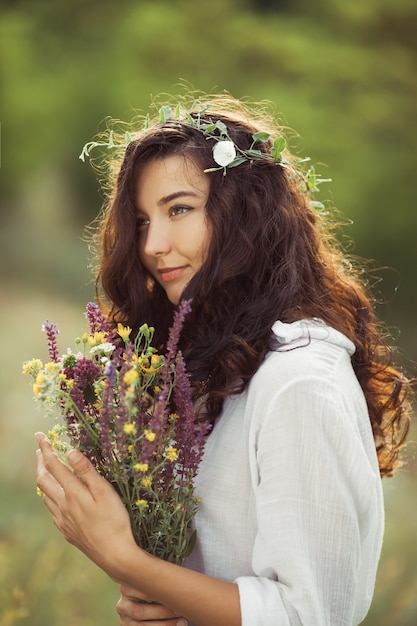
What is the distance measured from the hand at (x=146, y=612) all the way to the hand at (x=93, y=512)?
13cm

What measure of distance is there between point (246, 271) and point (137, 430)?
0.56 meters

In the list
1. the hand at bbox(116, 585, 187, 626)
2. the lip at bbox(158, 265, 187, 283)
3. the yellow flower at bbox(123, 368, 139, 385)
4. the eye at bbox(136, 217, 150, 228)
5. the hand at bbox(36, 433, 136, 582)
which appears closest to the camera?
the yellow flower at bbox(123, 368, 139, 385)

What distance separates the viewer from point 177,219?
6.29ft

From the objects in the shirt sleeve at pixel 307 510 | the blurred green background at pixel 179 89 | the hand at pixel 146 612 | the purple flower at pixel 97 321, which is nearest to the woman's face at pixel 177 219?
the purple flower at pixel 97 321

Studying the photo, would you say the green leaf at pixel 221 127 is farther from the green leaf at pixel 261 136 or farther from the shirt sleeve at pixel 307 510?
the shirt sleeve at pixel 307 510

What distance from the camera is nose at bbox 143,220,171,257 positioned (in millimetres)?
1910

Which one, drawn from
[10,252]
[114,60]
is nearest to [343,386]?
[10,252]

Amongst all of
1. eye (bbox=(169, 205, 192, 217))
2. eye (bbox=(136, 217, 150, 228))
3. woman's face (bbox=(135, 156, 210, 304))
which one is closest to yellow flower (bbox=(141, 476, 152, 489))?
woman's face (bbox=(135, 156, 210, 304))

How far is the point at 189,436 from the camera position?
1.59 m

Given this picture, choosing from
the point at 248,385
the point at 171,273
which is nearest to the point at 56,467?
the point at 248,385

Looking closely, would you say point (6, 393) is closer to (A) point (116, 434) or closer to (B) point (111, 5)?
(B) point (111, 5)

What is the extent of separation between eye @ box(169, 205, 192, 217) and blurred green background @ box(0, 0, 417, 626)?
2.92 meters

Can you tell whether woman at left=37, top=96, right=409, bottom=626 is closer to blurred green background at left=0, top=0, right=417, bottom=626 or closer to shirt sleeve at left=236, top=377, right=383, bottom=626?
shirt sleeve at left=236, top=377, right=383, bottom=626

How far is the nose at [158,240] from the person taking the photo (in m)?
1.91
